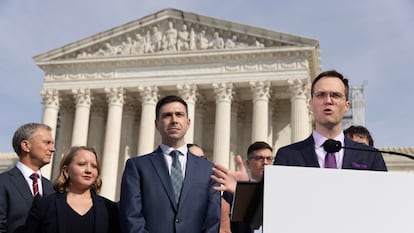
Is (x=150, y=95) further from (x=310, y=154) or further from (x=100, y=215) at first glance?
(x=310, y=154)

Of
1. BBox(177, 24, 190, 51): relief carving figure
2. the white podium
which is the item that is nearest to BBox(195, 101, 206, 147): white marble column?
BBox(177, 24, 190, 51): relief carving figure

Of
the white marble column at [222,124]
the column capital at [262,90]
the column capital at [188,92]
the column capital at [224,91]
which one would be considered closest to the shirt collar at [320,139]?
the white marble column at [222,124]

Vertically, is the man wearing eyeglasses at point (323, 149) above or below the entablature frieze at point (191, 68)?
below

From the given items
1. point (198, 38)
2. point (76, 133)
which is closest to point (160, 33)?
point (198, 38)

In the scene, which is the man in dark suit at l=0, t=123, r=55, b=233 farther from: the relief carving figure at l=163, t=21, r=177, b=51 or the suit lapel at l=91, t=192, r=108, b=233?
the relief carving figure at l=163, t=21, r=177, b=51

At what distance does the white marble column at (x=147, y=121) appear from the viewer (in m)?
37.7

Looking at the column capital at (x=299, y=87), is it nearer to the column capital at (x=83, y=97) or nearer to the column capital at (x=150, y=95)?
the column capital at (x=150, y=95)

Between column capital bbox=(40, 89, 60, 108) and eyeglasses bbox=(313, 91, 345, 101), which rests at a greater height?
column capital bbox=(40, 89, 60, 108)

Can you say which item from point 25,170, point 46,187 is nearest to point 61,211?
point 25,170

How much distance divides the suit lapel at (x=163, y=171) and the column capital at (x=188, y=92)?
32462 mm

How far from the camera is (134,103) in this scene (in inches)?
1699

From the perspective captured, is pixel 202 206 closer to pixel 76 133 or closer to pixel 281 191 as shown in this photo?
pixel 281 191

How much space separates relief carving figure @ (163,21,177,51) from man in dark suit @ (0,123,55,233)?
33313 mm

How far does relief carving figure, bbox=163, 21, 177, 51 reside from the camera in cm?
4012
